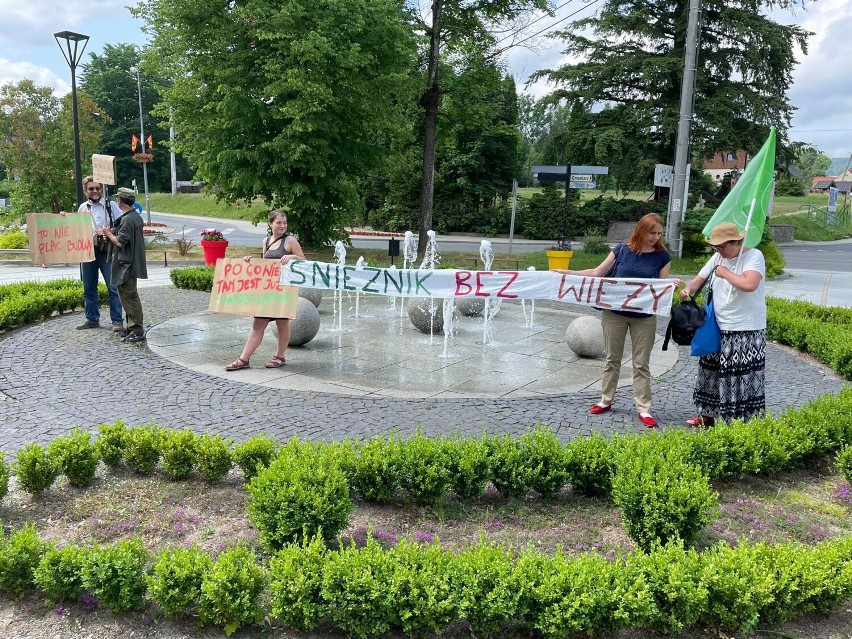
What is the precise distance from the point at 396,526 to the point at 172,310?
29.5ft

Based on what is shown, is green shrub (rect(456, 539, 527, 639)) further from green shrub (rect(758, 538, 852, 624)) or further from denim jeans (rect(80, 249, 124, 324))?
denim jeans (rect(80, 249, 124, 324))

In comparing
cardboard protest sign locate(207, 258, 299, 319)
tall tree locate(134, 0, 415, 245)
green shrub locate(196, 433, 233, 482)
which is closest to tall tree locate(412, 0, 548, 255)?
tall tree locate(134, 0, 415, 245)

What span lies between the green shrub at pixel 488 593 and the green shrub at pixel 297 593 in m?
0.67

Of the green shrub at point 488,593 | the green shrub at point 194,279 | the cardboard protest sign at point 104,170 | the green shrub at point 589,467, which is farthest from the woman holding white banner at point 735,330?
the green shrub at point 194,279

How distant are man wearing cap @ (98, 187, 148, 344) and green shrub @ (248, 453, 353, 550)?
5848 mm

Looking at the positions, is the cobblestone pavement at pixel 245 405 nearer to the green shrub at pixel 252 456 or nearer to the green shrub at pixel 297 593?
the green shrub at pixel 252 456

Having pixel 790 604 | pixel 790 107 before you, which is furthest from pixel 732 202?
pixel 790 107

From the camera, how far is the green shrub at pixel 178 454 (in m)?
4.69

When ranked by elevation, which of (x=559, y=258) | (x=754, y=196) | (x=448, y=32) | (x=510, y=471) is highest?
(x=448, y=32)

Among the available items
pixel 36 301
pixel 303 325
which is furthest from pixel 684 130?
pixel 36 301

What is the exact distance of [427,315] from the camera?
10023 mm

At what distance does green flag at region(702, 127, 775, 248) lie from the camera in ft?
18.0

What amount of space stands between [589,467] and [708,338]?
182cm

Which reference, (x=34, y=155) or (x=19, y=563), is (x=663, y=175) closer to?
(x=19, y=563)
